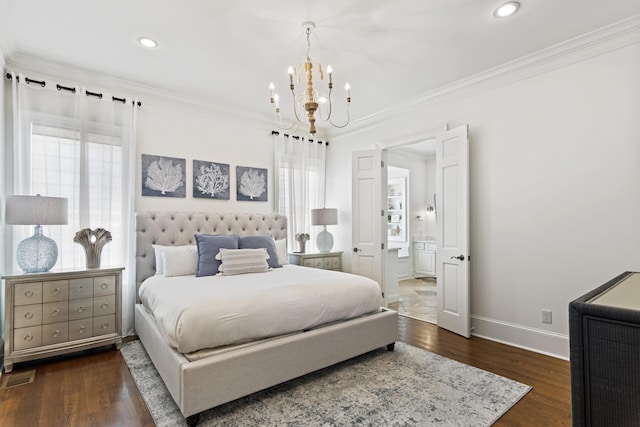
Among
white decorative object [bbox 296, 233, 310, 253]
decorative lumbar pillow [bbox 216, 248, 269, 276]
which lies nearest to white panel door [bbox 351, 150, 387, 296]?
white decorative object [bbox 296, 233, 310, 253]

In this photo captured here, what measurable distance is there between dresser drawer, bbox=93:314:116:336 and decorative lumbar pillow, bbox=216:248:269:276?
3.70ft

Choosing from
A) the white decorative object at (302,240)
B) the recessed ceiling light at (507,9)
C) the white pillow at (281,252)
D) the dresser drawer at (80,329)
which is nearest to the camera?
the recessed ceiling light at (507,9)

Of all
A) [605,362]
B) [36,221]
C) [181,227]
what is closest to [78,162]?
[36,221]

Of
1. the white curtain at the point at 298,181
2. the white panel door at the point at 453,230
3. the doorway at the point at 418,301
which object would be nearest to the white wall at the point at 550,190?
the white panel door at the point at 453,230

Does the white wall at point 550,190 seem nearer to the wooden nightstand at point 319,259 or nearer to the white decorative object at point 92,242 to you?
the wooden nightstand at point 319,259

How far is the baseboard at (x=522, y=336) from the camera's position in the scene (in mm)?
2939

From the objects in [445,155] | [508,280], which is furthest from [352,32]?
[508,280]

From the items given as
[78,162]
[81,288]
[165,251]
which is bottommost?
[81,288]

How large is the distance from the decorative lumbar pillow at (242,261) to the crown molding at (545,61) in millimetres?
2772

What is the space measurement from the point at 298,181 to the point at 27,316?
3530 millimetres

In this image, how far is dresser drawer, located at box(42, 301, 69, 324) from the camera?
2812 millimetres

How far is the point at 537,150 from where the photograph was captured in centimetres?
315

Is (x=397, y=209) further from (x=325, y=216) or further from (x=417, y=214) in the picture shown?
(x=325, y=216)

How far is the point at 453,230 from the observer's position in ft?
12.1
